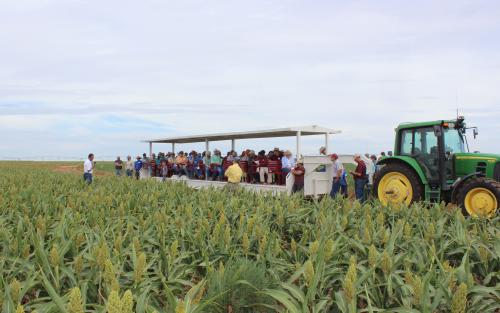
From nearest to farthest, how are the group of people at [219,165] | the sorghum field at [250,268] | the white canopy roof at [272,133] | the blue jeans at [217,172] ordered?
1. the sorghum field at [250,268]
2. the white canopy roof at [272,133]
3. the group of people at [219,165]
4. the blue jeans at [217,172]

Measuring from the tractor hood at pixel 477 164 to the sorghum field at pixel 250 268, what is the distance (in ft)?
12.2

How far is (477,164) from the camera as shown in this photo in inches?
355

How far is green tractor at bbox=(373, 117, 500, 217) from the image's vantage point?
888 cm

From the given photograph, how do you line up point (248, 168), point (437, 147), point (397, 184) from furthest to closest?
point (248, 168) < point (397, 184) < point (437, 147)

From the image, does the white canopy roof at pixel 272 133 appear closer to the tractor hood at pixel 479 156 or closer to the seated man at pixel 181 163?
the seated man at pixel 181 163

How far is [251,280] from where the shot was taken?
312 cm

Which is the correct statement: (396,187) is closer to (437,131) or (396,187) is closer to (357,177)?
(437,131)

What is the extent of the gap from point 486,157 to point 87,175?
39.4 feet

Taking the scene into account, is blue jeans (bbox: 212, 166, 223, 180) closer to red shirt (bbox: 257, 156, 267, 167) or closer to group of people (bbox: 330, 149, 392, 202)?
red shirt (bbox: 257, 156, 267, 167)

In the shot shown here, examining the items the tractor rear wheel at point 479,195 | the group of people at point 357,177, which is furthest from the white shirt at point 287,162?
the tractor rear wheel at point 479,195

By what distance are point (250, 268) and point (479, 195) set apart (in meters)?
6.50

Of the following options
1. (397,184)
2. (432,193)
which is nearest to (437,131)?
(432,193)

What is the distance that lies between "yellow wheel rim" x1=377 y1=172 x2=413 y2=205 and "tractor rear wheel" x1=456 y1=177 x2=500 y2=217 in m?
1.27

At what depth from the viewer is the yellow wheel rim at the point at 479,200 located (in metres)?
8.01
